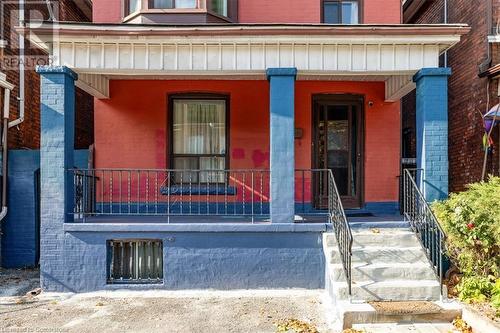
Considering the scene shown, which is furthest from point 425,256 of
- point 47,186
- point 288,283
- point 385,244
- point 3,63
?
point 3,63

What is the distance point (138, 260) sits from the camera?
20.0 ft

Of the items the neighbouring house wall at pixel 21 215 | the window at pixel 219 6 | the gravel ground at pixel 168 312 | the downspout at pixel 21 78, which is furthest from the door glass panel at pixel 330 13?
the neighbouring house wall at pixel 21 215

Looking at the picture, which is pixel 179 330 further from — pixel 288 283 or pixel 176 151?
pixel 176 151

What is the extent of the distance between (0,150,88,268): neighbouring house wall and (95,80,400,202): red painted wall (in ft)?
4.08

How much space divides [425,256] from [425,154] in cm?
156

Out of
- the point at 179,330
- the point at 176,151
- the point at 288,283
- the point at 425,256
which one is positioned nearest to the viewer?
the point at 179,330

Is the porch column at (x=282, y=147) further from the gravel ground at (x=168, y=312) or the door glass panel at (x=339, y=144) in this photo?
the door glass panel at (x=339, y=144)

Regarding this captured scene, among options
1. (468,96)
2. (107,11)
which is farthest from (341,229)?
(107,11)

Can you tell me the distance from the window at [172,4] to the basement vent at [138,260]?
4.07 metres

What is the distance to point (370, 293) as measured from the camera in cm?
503

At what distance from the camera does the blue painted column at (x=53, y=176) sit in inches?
231

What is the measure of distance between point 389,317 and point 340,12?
570cm

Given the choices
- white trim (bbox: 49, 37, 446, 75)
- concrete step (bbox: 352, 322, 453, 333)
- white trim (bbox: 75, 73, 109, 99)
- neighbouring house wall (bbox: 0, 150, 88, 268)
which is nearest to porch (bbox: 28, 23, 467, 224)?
white trim (bbox: 75, 73, 109, 99)

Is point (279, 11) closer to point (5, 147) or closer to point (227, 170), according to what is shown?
point (227, 170)
